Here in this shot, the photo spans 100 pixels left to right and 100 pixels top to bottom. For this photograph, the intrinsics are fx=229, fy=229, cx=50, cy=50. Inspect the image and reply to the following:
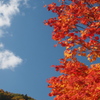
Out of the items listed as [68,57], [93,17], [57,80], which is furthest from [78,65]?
[93,17]

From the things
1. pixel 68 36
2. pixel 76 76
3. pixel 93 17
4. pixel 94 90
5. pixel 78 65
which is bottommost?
pixel 94 90

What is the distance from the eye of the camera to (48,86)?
17969 mm

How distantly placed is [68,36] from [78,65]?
7.51 ft

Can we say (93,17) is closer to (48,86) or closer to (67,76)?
(67,76)

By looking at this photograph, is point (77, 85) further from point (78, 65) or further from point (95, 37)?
point (95, 37)

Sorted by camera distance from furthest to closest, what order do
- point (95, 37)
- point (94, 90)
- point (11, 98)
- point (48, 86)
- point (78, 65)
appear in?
point (11, 98), point (48, 86), point (78, 65), point (95, 37), point (94, 90)

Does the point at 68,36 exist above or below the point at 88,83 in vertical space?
above

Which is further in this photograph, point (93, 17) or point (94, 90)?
point (93, 17)

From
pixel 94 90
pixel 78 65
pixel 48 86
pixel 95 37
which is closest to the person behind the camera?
pixel 94 90

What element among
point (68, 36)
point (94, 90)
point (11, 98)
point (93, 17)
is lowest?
point (94, 90)

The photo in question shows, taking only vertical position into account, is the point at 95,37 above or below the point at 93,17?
below

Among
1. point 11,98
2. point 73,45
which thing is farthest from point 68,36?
point 11,98

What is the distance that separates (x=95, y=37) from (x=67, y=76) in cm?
345

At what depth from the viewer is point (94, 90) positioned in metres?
13.4
